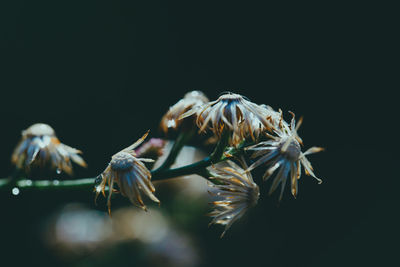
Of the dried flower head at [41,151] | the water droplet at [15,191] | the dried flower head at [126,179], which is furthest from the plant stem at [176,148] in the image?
the water droplet at [15,191]

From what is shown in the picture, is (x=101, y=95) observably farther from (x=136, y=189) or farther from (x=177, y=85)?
(x=136, y=189)

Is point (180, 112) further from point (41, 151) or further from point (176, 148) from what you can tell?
point (41, 151)

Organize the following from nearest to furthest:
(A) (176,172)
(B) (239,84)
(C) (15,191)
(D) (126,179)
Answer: (D) (126,179)
(A) (176,172)
(C) (15,191)
(B) (239,84)

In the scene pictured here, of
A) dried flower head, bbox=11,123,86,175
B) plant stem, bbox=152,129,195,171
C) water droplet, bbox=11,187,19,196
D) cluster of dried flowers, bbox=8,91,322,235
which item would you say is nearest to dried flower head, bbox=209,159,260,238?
cluster of dried flowers, bbox=8,91,322,235

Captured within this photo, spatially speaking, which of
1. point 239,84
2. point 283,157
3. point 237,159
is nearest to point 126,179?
point 237,159

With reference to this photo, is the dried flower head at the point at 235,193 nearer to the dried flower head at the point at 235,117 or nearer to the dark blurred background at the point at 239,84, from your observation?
the dried flower head at the point at 235,117

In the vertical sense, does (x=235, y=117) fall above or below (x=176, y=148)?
above
